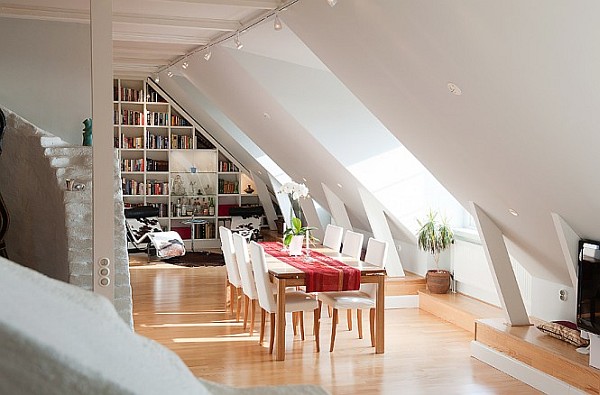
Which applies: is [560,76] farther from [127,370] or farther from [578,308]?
[127,370]

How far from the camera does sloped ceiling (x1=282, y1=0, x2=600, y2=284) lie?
3400 millimetres

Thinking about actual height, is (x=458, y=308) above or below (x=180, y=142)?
below

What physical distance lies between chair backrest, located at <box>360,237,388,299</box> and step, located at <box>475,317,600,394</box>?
3.20 feet

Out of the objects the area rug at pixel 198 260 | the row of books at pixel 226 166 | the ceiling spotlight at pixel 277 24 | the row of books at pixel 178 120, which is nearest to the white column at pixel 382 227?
the ceiling spotlight at pixel 277 24

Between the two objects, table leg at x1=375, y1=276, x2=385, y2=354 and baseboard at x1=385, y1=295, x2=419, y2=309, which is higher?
table leg at x1=375, y1=276, x2=385, y2=354

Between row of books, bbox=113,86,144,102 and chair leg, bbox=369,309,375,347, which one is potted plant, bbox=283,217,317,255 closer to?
chair leg, bbox=369,309,375,347

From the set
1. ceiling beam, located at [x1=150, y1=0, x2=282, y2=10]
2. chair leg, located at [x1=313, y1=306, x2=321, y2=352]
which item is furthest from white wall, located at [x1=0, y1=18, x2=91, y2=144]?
chair leg, located at [x1=313, y1=306, x2=321, y2=352]

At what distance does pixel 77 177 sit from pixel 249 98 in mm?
3667

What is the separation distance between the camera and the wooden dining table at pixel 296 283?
240 inches

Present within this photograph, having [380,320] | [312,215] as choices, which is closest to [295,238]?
[380,320]

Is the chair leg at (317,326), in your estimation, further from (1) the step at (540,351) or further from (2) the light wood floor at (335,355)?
(1) the step at (540,351)

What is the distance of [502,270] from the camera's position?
6227 millimetres

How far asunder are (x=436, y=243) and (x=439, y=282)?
0.43 metres

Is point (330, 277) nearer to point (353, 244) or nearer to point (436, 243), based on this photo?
point (353, 244)
